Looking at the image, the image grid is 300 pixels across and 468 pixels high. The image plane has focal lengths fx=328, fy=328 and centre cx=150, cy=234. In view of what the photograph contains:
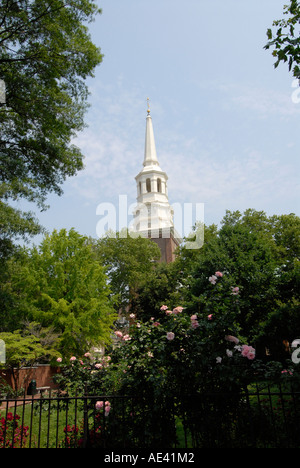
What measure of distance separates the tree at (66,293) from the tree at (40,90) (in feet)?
32.4

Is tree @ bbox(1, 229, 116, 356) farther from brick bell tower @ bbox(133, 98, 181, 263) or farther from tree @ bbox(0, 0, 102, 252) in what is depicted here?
brick bell tower @ bbox(133, 98, 181, 263)

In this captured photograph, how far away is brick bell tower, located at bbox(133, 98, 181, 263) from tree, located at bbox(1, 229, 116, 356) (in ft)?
72.7

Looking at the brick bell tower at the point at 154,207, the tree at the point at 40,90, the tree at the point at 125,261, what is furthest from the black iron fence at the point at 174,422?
the brick bell tower at the point at 154,207

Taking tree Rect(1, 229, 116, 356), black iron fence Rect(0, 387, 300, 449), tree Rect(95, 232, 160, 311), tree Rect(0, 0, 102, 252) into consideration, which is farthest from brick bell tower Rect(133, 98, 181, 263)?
black iron fence Rect(0, 387, 300, 449)

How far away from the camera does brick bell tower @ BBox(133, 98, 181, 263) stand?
152ft

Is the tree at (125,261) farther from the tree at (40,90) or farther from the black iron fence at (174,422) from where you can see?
the black iron fence at (174,422)

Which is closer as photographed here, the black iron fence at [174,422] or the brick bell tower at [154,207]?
the black iron fence at [174,422]

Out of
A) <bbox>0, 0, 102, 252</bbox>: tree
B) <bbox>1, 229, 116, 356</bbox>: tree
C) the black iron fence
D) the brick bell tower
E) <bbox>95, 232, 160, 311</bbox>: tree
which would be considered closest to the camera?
the black iron fence

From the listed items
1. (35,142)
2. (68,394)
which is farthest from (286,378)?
(35,142)

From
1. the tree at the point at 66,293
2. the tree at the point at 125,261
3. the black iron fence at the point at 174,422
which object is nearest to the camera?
the black iron fence at the point at 174,422

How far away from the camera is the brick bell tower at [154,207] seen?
46.2 meters

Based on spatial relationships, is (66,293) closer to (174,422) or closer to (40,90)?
(40,90)

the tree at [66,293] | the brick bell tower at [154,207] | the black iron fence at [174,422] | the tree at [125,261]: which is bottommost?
the black iron fence at [174,422]
